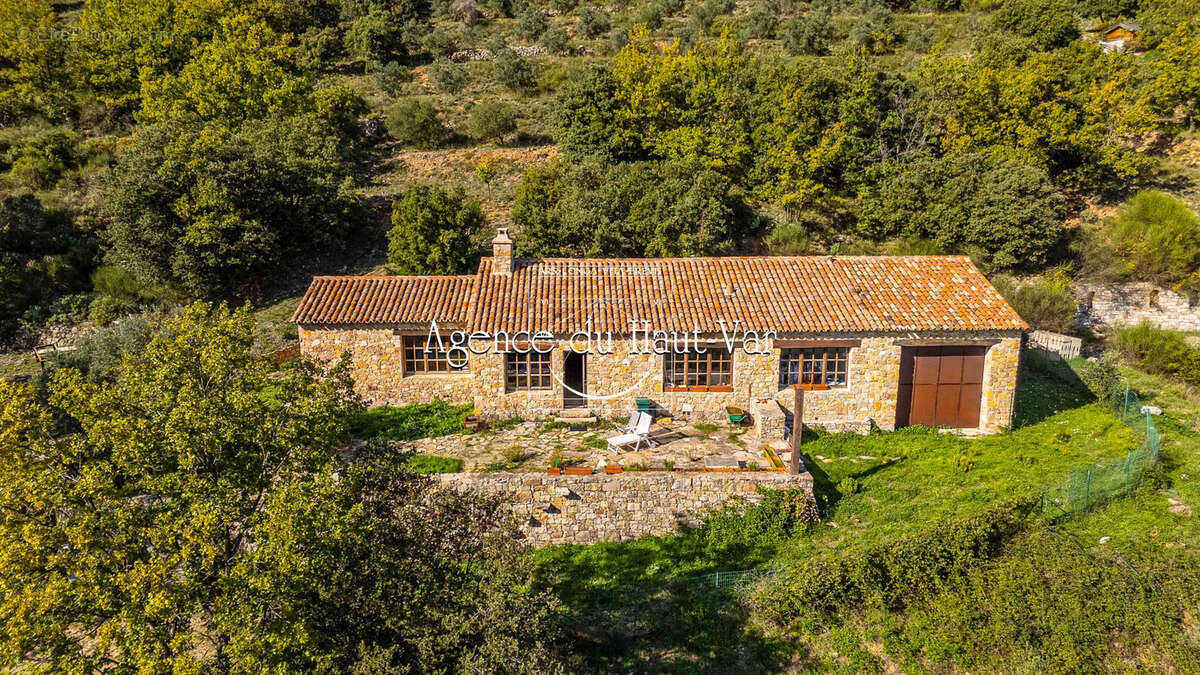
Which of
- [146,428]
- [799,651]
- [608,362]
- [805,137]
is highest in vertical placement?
[805,137]

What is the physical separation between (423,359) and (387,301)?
2264 mm

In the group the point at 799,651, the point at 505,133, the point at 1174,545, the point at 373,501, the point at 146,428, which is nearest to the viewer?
the point at 146,428

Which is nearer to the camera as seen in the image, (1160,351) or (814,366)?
(814,366)

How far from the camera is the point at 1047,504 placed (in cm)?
1452

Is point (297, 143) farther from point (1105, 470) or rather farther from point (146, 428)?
point (1105, 470)

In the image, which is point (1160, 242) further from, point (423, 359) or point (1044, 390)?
point (423, 359)

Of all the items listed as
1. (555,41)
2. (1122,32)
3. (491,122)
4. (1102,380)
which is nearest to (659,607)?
(1102,380)

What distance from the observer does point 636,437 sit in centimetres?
1653

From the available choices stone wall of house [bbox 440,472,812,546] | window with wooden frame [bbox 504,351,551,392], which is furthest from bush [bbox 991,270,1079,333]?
window with wooden frame [bbox 504,351,551,392]

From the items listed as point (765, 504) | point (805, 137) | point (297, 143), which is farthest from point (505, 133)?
point (765, 504)

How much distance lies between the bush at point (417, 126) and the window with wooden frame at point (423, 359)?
28.2 m

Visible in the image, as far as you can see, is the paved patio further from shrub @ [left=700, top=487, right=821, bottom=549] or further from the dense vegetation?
the dense vegetation

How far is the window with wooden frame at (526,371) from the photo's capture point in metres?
19.0

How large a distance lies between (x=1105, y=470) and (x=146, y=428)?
20076 mm
